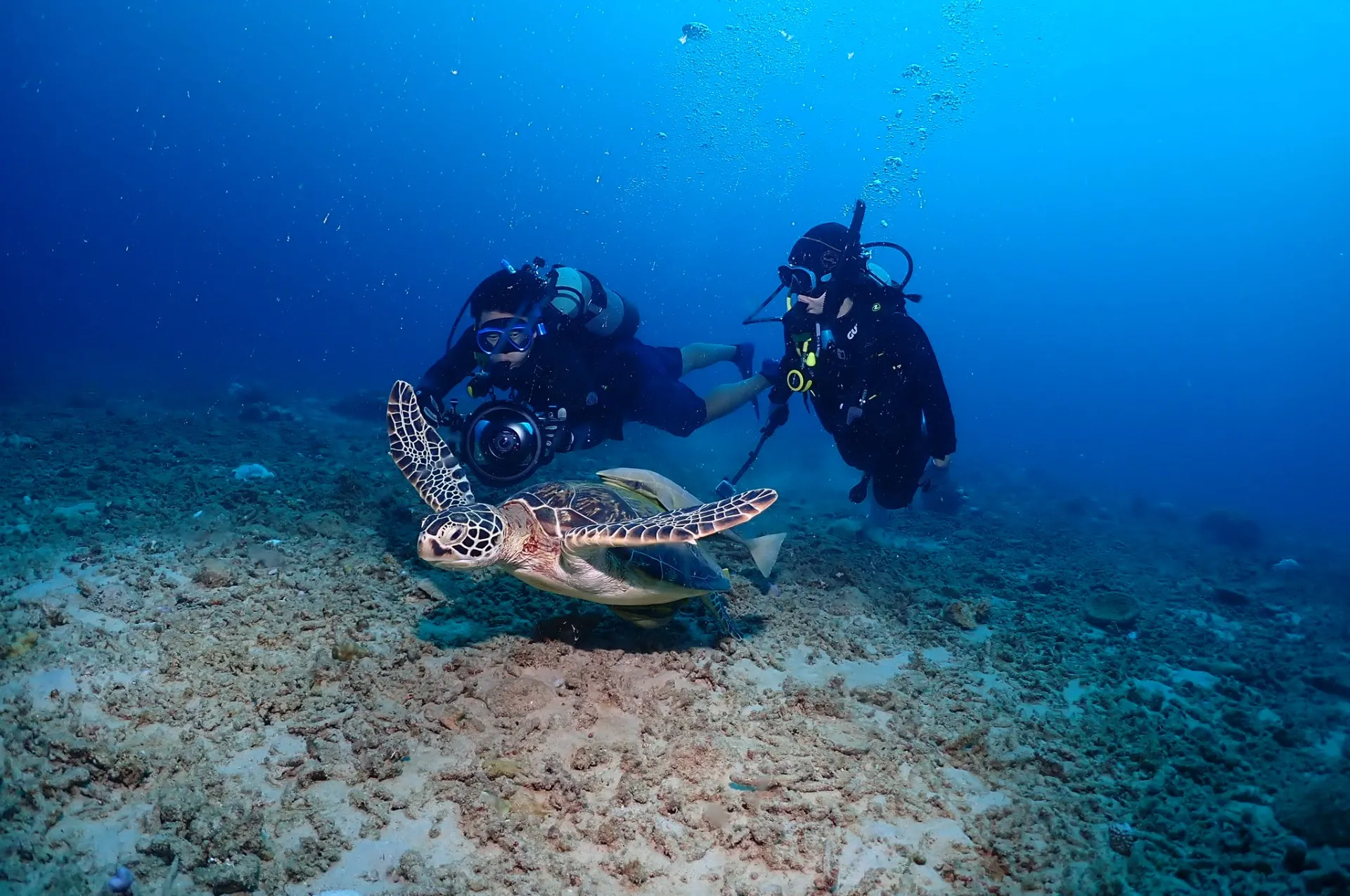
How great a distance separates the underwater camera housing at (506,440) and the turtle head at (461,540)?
2.37 meters

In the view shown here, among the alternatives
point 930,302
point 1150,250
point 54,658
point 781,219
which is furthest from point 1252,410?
point 54,658

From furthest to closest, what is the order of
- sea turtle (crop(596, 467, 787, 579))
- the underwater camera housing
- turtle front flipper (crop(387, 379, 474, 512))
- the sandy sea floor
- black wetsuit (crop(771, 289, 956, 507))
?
black wetsuit (crop(771, 289, 956, 507)) < the underwater camera housing < sea turtle (crop(596, 467, 787, 579)) < turtle front flipper (crop(387, 379, 474, 512)) < the sandy sea floor

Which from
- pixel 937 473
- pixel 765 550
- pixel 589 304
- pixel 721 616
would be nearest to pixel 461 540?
pixel 721 616

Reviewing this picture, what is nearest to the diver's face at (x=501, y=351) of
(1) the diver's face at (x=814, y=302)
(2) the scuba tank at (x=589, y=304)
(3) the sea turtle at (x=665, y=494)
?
(2) the scuba tank at (x=589, y=304)

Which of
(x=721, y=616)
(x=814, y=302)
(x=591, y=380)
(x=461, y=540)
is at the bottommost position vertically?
(x=721, y=616)

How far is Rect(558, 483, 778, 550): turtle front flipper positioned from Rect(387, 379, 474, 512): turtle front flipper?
152cm

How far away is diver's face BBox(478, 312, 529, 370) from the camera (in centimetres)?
624

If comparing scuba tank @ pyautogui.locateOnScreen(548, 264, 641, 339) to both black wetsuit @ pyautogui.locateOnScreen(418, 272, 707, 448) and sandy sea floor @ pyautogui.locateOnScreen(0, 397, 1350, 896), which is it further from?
sandy sea floor @ pyautogui.locateOnScreen(0, 397, 1350, 896)

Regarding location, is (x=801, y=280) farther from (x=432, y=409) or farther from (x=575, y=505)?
(x=432, y=409)

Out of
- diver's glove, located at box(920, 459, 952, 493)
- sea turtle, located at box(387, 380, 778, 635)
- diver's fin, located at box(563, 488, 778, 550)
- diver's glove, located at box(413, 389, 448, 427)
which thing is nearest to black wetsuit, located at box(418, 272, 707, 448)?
diver's glove, located at box(413, 389, 448, 427)

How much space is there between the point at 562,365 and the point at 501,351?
0.86 metres

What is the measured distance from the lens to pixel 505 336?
20.3ft

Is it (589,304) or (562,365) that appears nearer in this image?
(562,365)

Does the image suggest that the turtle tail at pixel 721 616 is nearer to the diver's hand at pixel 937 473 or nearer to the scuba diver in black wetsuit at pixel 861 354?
the scuba diver in black wetsuit at pixel 861 354
